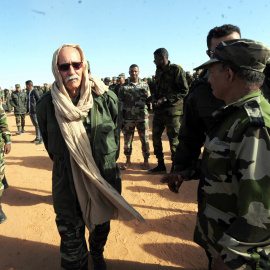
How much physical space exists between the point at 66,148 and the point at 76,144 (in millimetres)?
124

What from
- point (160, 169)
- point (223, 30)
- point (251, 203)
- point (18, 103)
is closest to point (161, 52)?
point (223, 30)

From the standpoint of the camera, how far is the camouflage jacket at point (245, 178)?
959 mm

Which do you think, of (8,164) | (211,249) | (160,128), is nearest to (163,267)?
(211,249)

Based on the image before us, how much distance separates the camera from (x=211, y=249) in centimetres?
145

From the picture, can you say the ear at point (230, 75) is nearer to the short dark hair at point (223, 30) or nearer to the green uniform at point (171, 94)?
the short dark hair at point (223, 30)

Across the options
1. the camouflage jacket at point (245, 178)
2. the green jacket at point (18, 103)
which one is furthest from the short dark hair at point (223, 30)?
the green jacket at point (18, 103)

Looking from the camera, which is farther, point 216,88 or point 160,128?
point 160,128

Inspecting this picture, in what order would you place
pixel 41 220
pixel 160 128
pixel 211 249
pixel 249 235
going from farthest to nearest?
pixel 160 128 < pixel 41 220 < pixel 211 249 < pixel 249 235

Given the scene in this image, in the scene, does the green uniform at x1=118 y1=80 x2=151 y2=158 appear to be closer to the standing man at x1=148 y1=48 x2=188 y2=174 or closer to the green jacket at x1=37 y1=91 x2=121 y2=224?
the standing man at x1=148 y1=48 x2=188 y2=174

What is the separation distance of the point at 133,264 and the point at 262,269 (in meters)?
1.72

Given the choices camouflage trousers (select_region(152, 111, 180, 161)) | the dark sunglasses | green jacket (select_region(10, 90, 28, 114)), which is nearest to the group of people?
the dark sunglasses

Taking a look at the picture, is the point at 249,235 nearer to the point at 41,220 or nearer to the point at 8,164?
the point at 41,220

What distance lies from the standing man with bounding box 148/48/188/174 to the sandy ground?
1072 mm

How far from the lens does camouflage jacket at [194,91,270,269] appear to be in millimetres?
959
